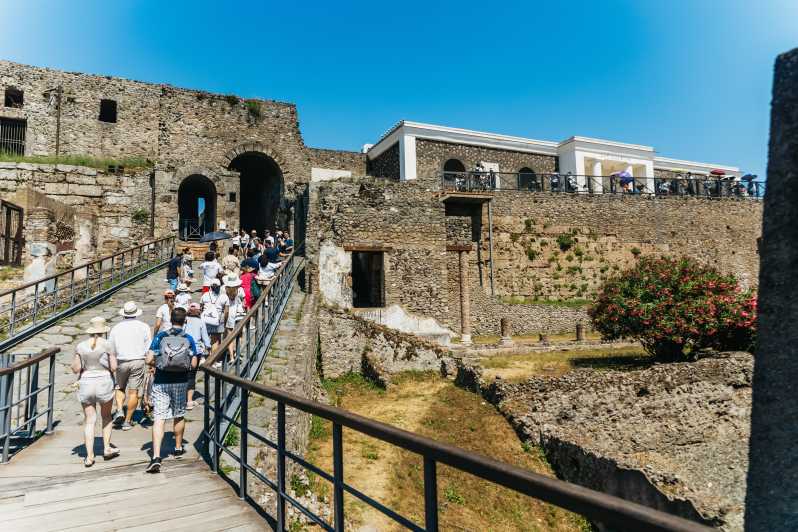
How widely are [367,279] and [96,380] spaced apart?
48.2ft

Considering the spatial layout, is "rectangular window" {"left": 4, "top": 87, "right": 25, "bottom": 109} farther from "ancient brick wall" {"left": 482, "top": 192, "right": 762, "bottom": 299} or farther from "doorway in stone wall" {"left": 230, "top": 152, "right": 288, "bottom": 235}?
"ancient brick wall" {"left": 482, "top": 192, "right": 762, "bottom": 299}

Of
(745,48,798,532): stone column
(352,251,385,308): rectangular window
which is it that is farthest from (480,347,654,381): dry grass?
(745,48,798,532): stone column

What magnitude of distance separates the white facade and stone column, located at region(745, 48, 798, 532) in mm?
24298

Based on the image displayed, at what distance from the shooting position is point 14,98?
21.4 metres

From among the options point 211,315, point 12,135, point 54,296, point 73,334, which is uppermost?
point 12,135

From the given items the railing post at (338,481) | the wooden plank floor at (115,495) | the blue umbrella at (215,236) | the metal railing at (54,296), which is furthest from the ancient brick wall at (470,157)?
the railing post at (338,481)

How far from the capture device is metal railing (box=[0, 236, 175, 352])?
372 inches

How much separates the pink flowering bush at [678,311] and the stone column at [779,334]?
12.0 meters

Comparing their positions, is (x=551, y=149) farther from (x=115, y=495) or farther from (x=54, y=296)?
(x=115, y=495)

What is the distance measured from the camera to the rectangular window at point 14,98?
21.1 m

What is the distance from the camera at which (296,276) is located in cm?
1502

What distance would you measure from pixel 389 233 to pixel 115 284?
310 inches

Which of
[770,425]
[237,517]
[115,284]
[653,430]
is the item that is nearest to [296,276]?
[115,284]

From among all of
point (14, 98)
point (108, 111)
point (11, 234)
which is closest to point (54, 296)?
point (11, 234)
